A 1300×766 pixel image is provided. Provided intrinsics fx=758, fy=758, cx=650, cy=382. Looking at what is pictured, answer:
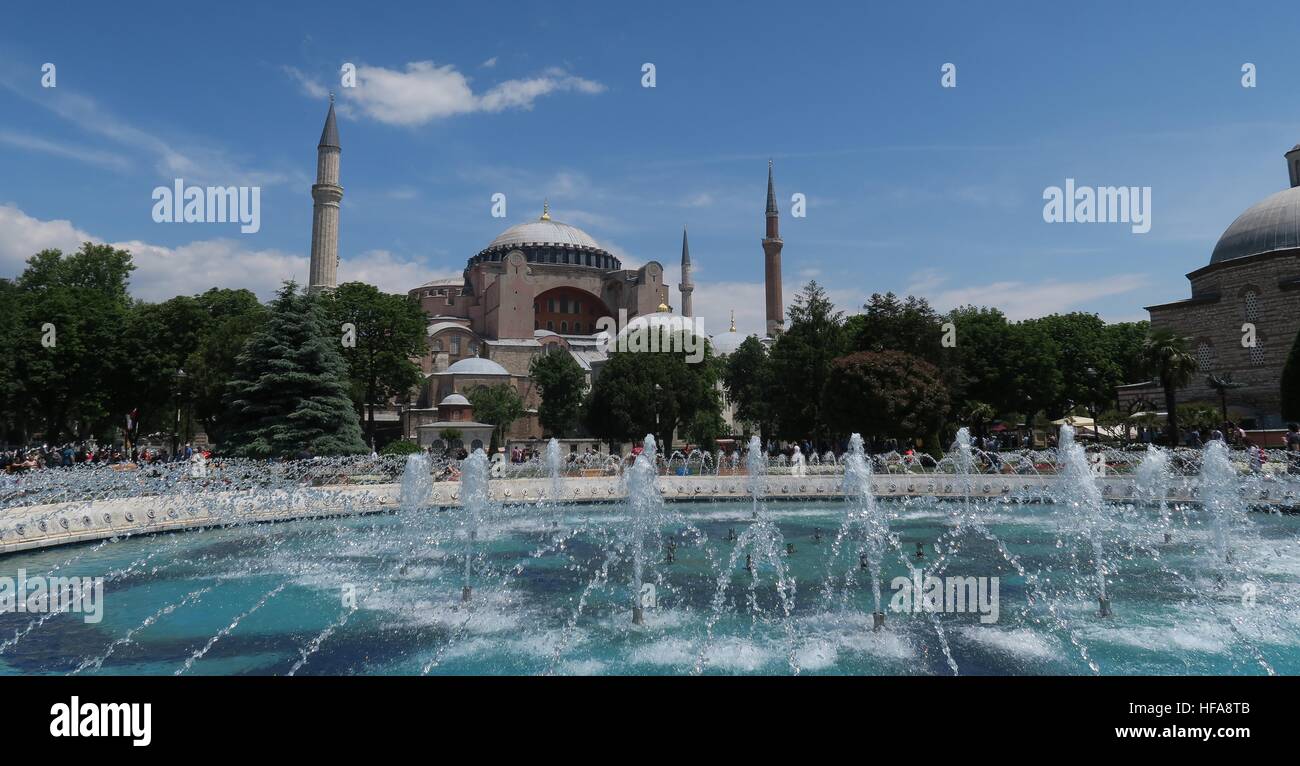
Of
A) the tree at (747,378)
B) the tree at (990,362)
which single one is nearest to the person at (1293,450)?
the tree at (990,362)

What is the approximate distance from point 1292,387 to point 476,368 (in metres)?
35.3

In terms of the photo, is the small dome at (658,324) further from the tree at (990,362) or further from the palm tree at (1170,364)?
the palm tree at (1170,364)

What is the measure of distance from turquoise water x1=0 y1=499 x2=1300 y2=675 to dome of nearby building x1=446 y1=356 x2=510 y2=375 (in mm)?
30083

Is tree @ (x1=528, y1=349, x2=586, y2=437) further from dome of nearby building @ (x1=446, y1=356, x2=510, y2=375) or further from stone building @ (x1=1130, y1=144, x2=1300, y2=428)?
stone building @ (x1=1130, y1=144, x2=1300, y2=428)

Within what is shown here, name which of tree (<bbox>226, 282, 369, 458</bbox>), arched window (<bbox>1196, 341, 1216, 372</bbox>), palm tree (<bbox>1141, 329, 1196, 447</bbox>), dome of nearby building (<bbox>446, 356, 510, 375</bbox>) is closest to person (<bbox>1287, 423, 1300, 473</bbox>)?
palm tree (<bbox>1141, 329, 1196, 447</bbox>)

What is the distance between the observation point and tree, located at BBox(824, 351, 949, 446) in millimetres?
22719

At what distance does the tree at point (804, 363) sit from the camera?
29.1 m

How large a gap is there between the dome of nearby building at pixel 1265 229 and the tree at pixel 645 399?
2380cm

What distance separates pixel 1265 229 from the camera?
3198 centimetres

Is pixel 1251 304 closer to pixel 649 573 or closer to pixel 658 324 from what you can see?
pixel 658 324
